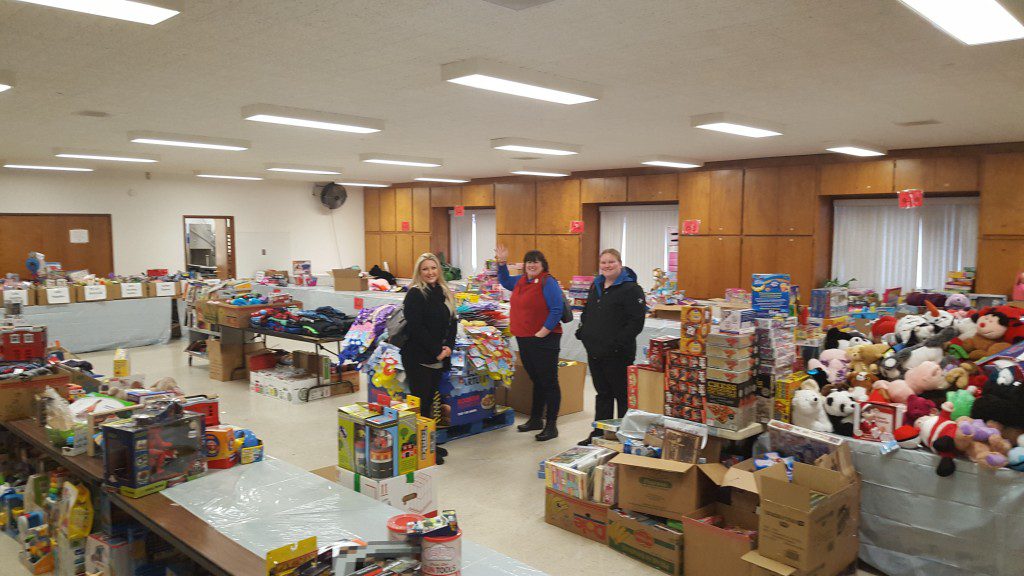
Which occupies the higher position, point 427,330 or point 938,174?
point 938,174

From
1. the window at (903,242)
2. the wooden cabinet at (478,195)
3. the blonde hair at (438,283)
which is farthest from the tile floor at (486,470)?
the wooden cabinet at (478,195)

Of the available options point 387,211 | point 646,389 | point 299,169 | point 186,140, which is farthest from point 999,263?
point 387,211

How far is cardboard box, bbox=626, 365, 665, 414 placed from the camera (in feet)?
13.7

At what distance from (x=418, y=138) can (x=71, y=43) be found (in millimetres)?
3662

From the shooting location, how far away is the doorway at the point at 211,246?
12508 mm

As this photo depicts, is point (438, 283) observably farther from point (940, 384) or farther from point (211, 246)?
point (211, 246)

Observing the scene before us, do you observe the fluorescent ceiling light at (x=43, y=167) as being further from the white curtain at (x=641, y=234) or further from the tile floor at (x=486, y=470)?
the white curtain at (x=641, y=234)

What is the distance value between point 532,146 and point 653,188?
346 cm

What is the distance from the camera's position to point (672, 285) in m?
9.19

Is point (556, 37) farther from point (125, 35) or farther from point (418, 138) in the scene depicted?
point (418, 138)

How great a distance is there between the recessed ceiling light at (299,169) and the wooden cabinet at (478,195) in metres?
2.68

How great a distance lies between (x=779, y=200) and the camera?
27.5ft

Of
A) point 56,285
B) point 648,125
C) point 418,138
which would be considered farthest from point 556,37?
point 56,285

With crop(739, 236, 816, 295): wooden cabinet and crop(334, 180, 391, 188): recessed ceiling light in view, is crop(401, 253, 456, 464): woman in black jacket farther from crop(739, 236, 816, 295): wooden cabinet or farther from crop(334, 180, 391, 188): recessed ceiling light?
crop(334, 180, 391, 188): recessed ceiling light
